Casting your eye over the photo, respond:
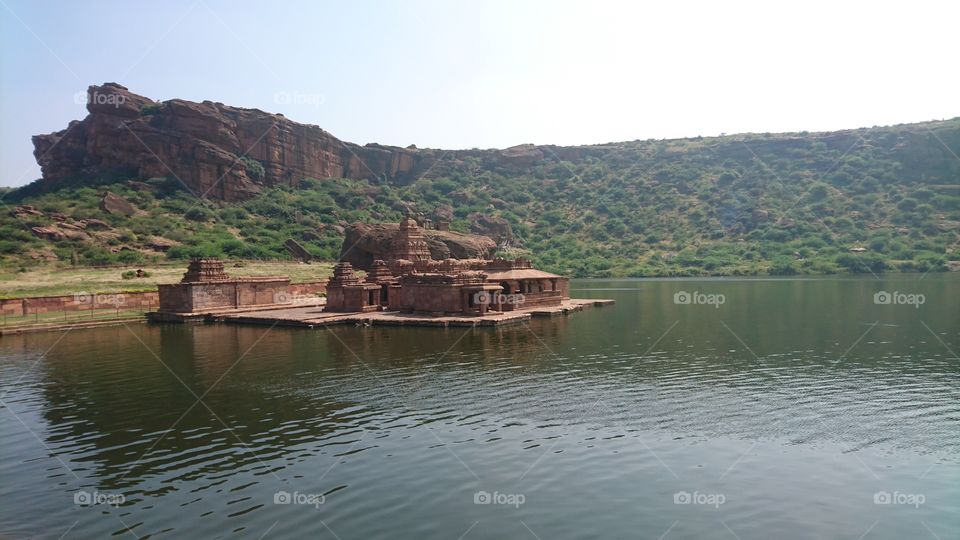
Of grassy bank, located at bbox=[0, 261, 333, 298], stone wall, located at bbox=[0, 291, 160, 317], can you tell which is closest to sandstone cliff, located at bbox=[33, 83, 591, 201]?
grassy bank, located at bbox=[0, 261, 333, 298]

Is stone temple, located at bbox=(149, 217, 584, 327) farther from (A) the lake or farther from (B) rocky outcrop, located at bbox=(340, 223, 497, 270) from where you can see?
(B) rocky outcrop, located at bbox=(340, 223, 497, 270)

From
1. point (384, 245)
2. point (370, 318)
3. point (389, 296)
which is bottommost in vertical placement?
point (370, 318)

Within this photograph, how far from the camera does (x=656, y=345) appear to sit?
34844 millimetres

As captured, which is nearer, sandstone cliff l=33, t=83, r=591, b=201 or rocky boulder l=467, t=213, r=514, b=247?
sandstone cliff l=33, t=83, r=591, b=201

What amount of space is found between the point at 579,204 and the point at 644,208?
14.6 metres

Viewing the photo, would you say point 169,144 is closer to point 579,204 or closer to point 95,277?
point 95,277

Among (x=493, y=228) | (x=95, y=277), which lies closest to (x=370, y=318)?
(x=95, y=277)

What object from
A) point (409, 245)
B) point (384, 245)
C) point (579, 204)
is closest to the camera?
point (409, 245)

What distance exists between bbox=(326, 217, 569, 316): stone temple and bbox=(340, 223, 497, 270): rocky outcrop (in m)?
19.9

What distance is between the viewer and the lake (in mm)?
13180

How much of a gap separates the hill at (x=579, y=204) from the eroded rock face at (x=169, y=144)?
52cm

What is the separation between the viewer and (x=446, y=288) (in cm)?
4622

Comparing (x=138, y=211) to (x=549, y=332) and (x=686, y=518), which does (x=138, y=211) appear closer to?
(x=549, y=332)

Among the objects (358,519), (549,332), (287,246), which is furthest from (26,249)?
(358,519)
